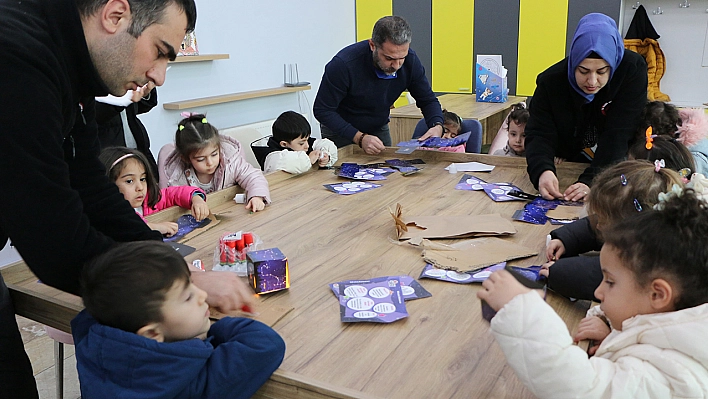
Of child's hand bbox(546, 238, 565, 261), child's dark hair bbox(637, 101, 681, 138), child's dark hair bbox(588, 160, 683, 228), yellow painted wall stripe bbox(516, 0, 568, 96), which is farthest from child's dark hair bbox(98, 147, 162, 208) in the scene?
yellow painted wall stripe bbox(516, 0, 568, 96)

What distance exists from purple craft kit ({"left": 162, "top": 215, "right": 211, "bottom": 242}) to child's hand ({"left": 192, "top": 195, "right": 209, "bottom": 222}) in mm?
14

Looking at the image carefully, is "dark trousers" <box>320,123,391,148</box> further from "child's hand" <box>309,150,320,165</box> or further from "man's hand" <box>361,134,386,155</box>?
"child's hand" <box>309,150,320,165</box>

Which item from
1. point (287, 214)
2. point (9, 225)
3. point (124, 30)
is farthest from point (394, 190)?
point (9, 225)

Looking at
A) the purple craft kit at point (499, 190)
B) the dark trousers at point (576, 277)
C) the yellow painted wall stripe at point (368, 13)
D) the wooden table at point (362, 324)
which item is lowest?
the wooden table at point (362, 324)

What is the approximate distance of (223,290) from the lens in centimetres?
114

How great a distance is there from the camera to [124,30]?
1.08 m

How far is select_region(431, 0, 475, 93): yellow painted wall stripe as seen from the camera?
5746 millimetres

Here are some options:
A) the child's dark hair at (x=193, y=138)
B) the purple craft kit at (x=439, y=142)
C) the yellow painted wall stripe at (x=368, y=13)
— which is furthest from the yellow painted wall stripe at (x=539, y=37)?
the child's dark hair at (x=193, y=138)

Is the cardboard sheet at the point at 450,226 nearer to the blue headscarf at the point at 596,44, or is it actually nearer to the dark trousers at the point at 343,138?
the blue headscarf at the point at 596,44

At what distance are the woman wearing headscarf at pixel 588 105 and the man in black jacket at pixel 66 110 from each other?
144 centimetres

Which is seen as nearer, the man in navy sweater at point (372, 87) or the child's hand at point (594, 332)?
the child's hand at point (594, 332)

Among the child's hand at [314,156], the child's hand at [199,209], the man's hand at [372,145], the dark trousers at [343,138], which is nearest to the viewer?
the child's hand at [199,209]

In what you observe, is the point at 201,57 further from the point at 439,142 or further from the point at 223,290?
the point at 223,290

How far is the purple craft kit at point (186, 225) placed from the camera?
69.0 inches
